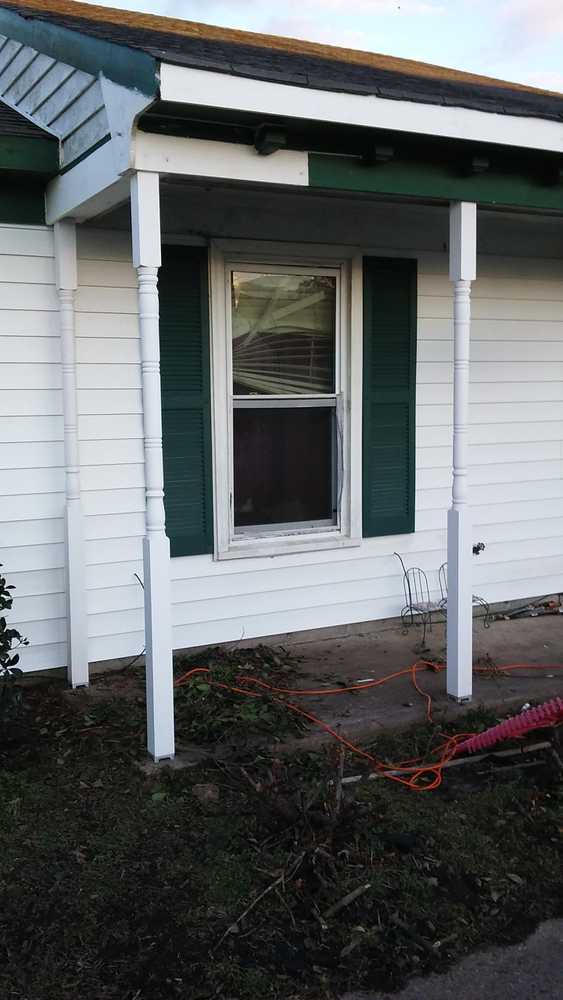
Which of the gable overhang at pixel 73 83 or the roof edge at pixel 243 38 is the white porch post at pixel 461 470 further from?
the roof edge at pixel 243 38

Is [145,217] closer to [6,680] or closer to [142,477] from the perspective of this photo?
[142,477]

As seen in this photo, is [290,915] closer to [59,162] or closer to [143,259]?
[143,259]

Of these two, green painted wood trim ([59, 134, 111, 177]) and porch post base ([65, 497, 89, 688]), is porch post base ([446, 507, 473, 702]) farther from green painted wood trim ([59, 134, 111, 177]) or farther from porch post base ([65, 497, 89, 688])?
green painted wood trim ([59, 134, 111, 177])

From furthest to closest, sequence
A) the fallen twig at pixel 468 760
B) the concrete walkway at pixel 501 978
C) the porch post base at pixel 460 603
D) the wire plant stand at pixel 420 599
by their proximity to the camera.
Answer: the wire plant stand at pixel 420 599
the porch post base at pixel 460 603
the fallen twig at pixel 468 760
the concrete walkway at pixel 501 978

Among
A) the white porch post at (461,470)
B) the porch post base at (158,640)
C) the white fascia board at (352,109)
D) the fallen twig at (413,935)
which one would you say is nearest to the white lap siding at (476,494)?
the white porch post at (461,470)

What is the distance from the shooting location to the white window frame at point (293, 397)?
5.64m

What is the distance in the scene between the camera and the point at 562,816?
3852 millimetres

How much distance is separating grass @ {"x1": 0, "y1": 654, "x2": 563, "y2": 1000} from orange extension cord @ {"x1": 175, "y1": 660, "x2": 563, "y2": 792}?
3.4 inches

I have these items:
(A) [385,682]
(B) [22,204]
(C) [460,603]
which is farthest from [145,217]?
(A) [385,682]

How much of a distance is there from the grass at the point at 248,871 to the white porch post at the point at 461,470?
59cm

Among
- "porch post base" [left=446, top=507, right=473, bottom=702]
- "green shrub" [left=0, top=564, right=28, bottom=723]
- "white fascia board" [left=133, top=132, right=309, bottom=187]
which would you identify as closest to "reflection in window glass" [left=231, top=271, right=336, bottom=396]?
"white fascia board" [left=133, top=132, right=309, bottom=187]

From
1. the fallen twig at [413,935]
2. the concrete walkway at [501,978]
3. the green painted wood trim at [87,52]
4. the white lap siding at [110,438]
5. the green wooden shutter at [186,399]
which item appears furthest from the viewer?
the green wooden shutter at [186,399]

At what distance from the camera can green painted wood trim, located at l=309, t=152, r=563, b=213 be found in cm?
440

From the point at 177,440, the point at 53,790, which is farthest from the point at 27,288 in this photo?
the point at 53,790
